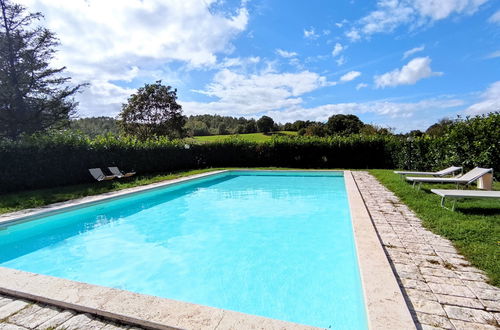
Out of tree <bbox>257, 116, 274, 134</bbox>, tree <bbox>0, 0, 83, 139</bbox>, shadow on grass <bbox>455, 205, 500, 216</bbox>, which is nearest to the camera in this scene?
shadow on grass <bbox>455, 205, 500, 216</bbox>

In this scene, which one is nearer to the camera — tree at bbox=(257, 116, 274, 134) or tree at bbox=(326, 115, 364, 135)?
tree at bbox=(326, 115, 364, 135)

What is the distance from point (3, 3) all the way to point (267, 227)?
19.7m

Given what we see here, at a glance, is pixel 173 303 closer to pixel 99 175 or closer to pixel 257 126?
pixel 99 175

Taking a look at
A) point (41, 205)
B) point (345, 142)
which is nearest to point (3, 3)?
point (41, 205)

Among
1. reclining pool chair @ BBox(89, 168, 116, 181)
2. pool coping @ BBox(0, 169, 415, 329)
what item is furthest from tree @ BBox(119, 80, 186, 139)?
pool coping @ BBox(0, 169, 415, 329)

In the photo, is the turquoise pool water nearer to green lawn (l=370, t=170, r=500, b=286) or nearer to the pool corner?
the pool corner

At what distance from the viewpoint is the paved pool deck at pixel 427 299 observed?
212 cm

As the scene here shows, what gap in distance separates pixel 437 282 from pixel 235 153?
16.2 meters

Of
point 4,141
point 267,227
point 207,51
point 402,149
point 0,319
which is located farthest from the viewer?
point 402,149

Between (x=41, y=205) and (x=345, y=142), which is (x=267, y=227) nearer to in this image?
(x=41, y=205)

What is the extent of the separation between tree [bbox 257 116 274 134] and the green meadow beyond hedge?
95.1ft

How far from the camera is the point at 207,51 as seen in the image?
41.6 ft

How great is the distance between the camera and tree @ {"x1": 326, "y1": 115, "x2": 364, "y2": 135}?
45338 mm

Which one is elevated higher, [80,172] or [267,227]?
[80,172]
